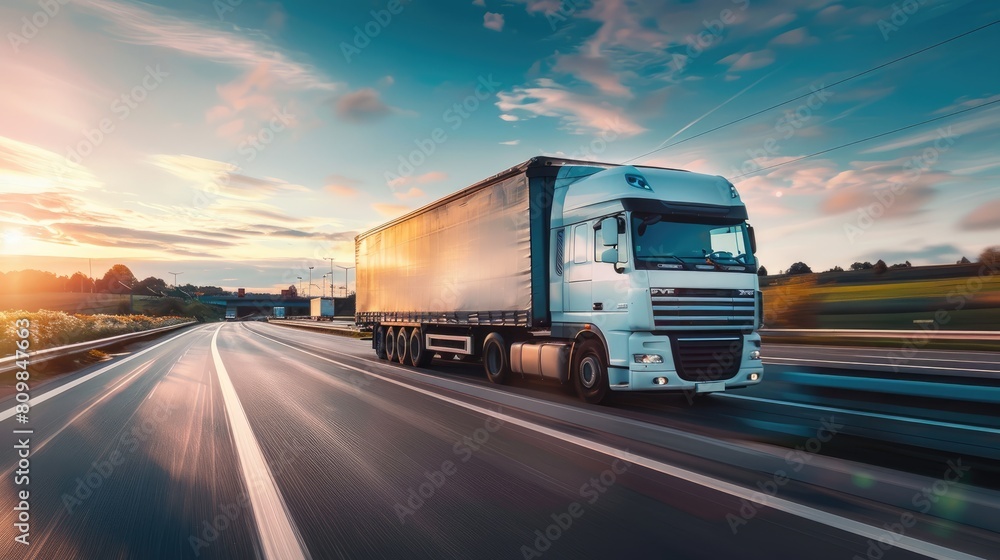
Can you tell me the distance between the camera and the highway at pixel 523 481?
429cm

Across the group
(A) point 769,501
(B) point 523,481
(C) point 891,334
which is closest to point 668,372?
(B) point 523,481

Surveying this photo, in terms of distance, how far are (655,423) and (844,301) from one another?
33.7m

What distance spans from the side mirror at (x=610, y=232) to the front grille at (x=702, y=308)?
39.0 inches

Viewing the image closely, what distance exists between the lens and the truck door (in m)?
11.3

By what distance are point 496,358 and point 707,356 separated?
213 inches

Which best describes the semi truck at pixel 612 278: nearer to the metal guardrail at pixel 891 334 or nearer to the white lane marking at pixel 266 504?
the white lane marking at pixel 266 504

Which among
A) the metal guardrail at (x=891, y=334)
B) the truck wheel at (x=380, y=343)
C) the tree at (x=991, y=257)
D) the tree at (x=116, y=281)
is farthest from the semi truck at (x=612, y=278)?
the tree at (x=116, y=281)

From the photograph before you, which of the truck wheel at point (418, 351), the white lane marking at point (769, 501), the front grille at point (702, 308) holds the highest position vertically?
the front grille at point (702, 308)

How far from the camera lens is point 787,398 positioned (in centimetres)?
1111

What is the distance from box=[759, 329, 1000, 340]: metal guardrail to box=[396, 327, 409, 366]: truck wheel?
17.4 meters

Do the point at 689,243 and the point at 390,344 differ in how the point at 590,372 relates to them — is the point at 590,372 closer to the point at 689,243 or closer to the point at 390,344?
the point at 689,243

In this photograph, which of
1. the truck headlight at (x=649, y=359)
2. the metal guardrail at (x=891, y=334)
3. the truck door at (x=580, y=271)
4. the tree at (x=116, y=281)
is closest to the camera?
the truck headlight at (x=649, y=359)

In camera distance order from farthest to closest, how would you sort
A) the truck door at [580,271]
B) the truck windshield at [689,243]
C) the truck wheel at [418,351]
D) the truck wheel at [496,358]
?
the truck wheel at [418,351] → the truck wheel at [496,358] → the truck door at [580,271] → the truck windshield at [689,243]

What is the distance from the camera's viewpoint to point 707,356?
34.1ft
